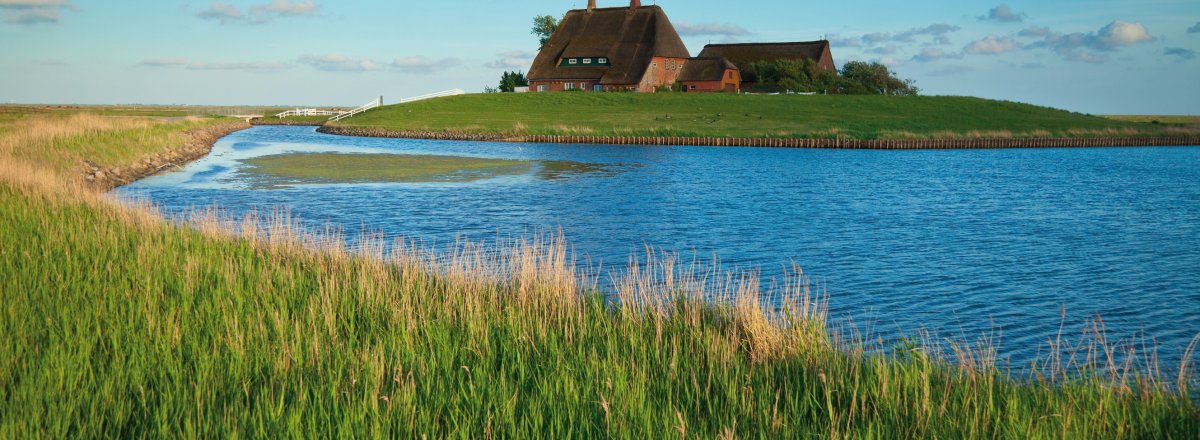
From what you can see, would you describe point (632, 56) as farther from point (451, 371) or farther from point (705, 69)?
point (451, 371)

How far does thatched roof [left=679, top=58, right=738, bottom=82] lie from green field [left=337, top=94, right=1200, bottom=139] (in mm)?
8107

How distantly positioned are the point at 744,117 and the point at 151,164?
43.7 metres

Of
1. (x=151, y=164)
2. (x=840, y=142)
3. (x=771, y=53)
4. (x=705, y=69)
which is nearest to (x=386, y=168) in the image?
(x=151, y=164)

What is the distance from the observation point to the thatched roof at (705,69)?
88.9 metres

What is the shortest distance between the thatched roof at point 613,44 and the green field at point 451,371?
7972cm

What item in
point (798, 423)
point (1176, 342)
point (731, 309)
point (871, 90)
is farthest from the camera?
point (871, 90)

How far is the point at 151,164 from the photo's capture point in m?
36.7

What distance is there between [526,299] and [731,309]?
7.02 ft

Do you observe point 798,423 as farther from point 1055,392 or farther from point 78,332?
point 78,332

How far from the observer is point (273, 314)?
838cm

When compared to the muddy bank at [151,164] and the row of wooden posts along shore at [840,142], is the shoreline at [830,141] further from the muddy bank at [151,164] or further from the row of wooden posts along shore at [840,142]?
the muddy bank at [151,164]

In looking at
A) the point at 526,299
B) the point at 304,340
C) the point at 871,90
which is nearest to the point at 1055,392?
the point at 526,299

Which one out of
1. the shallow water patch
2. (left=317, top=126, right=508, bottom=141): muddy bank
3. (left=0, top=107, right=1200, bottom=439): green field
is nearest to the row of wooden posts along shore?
(left=317, top=126, right=508, bottom=141): muddy bank

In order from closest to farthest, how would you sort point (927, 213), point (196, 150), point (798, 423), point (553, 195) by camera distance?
point (798, 423) → point (927, 213) → point (553, 195) → point (196, 150)
